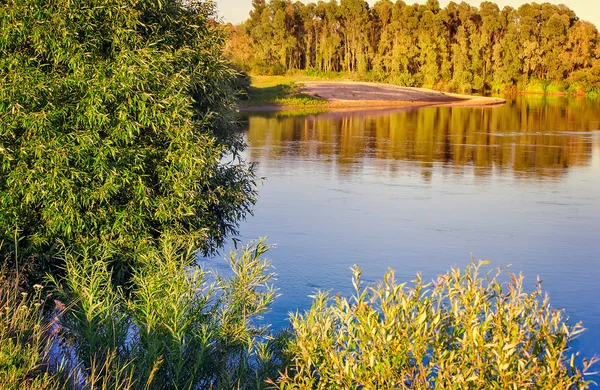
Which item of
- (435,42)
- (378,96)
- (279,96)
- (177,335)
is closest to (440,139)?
(279,96)

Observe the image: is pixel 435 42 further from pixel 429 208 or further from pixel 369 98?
pixel 429 208

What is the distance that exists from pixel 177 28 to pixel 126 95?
198 cm

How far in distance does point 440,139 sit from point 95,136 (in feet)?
84.9

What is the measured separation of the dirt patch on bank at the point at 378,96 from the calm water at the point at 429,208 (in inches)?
1020

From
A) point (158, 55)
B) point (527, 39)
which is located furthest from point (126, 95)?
point (527, 39)

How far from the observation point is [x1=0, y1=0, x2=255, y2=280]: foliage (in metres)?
10.5

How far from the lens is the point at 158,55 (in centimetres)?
1119

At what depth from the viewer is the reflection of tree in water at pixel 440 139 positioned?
1072 inches

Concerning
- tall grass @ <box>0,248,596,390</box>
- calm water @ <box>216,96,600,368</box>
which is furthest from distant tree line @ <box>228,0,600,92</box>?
tall grass @ <box>0,248,596,390</box>

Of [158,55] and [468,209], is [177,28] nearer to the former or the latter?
[158,55]

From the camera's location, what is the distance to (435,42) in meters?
85.6

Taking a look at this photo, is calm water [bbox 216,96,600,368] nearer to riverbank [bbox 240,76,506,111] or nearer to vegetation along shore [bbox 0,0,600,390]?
vegetation along shore [bbox 0,0,600,390]

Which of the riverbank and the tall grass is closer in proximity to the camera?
the tall grass

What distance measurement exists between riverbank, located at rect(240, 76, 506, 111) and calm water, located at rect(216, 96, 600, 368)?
74.3 ft
